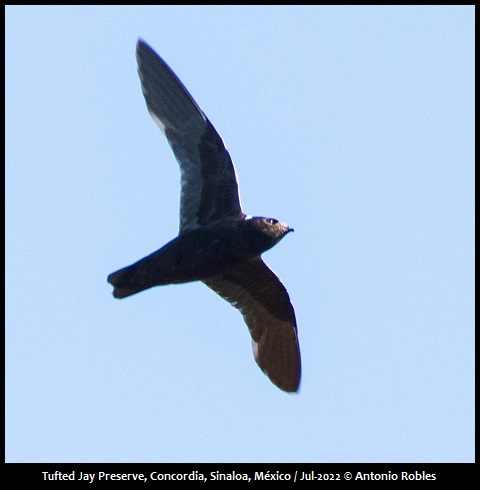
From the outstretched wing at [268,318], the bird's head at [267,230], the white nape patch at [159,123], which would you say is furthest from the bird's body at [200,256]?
the white nape patch at [159,123]

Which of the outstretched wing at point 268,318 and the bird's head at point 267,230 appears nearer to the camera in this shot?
the bird's head at point 267,230

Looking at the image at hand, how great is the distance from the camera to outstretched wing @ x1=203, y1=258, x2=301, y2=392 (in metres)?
13.1

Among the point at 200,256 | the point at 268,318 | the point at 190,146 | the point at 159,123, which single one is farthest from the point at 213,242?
the point at 268,318

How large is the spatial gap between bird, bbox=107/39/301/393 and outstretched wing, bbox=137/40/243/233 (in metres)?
0.01

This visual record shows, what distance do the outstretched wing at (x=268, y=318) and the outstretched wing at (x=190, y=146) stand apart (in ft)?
3.30

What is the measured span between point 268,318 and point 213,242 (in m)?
1.86

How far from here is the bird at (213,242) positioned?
11.9 metres

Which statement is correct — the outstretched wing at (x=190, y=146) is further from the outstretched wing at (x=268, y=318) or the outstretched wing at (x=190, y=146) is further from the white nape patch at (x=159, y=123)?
the outstretched wing at (x=268, y=318)

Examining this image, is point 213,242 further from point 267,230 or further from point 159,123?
point 159,123

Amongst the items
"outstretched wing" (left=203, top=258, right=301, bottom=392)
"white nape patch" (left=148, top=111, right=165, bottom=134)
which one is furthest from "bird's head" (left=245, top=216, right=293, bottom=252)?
"white nape patch" (left=148, top=111, right=165, bottom=134)

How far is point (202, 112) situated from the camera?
12602 millimetres

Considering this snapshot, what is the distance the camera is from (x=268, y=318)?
13.5 meters
